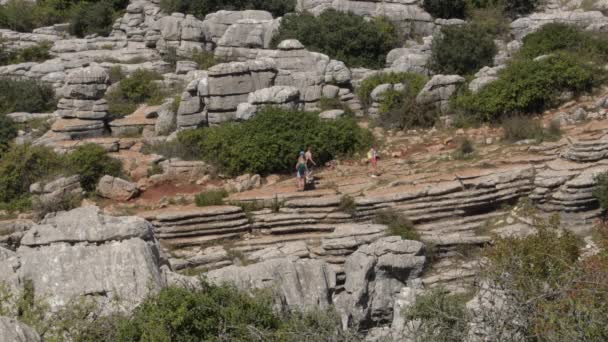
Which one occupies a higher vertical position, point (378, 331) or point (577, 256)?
point (577, 256)

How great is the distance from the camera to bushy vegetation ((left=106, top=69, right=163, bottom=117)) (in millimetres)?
22797

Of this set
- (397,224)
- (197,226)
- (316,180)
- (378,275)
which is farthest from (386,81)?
(378,275)

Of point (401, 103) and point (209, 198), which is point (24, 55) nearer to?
point (401, 103)

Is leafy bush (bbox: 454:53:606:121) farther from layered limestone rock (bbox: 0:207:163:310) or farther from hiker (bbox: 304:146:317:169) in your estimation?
layered limestone rock (bbox: 0:207:163:310)

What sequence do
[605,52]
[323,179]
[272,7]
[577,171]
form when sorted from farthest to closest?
[272,7] → [605,52] → [323,179] → [577,171]

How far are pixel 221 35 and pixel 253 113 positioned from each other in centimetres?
879

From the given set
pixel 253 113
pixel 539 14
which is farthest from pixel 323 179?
pixel 539 14

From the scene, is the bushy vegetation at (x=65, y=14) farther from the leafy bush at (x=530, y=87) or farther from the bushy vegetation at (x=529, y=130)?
the bushy vegetation at (x=529, y=130)

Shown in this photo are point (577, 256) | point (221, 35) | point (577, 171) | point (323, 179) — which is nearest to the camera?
point (577, 256)

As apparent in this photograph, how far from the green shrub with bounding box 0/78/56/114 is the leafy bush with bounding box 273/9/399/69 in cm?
704

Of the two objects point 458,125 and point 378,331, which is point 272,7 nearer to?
point 458,125

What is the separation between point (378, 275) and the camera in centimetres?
1290

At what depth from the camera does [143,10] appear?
31328mm

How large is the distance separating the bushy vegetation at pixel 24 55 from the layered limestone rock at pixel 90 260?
60.5 ft
